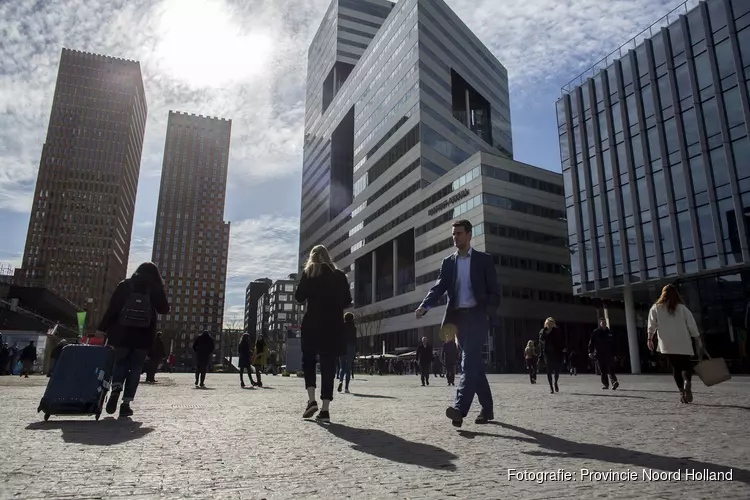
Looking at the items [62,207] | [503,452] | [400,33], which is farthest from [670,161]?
→ [62,207]

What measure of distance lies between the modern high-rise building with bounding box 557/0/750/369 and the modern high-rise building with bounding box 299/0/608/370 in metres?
11.9

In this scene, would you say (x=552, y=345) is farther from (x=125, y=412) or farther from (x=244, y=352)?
(x=125, y=412)

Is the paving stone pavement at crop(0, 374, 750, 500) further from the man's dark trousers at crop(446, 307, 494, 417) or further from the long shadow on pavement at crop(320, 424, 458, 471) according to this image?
the man's dark trousers at crop(446, 307, 494, 417)

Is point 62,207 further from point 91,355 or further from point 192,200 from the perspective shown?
point 91,355

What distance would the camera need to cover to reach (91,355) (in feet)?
18.2

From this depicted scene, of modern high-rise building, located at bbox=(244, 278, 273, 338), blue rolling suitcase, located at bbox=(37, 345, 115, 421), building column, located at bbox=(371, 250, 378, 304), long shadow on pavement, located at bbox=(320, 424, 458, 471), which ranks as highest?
modern high-rise building, located at bbox=(244, 278, 273, 338)

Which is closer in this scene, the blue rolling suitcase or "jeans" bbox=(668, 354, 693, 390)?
the blue rolling suitcase

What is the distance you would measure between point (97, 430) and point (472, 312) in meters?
3.63

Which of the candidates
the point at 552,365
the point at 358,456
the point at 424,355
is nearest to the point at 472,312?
the point at 358,456

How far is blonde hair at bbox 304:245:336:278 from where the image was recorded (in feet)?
18.7

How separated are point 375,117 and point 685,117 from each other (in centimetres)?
4458

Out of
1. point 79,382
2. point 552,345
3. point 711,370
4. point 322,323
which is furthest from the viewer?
point 552,345

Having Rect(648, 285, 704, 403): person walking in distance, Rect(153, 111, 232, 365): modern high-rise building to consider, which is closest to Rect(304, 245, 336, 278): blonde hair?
Rect(648, 285, 704, 403): person walking in distance

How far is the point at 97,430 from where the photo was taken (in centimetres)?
451
